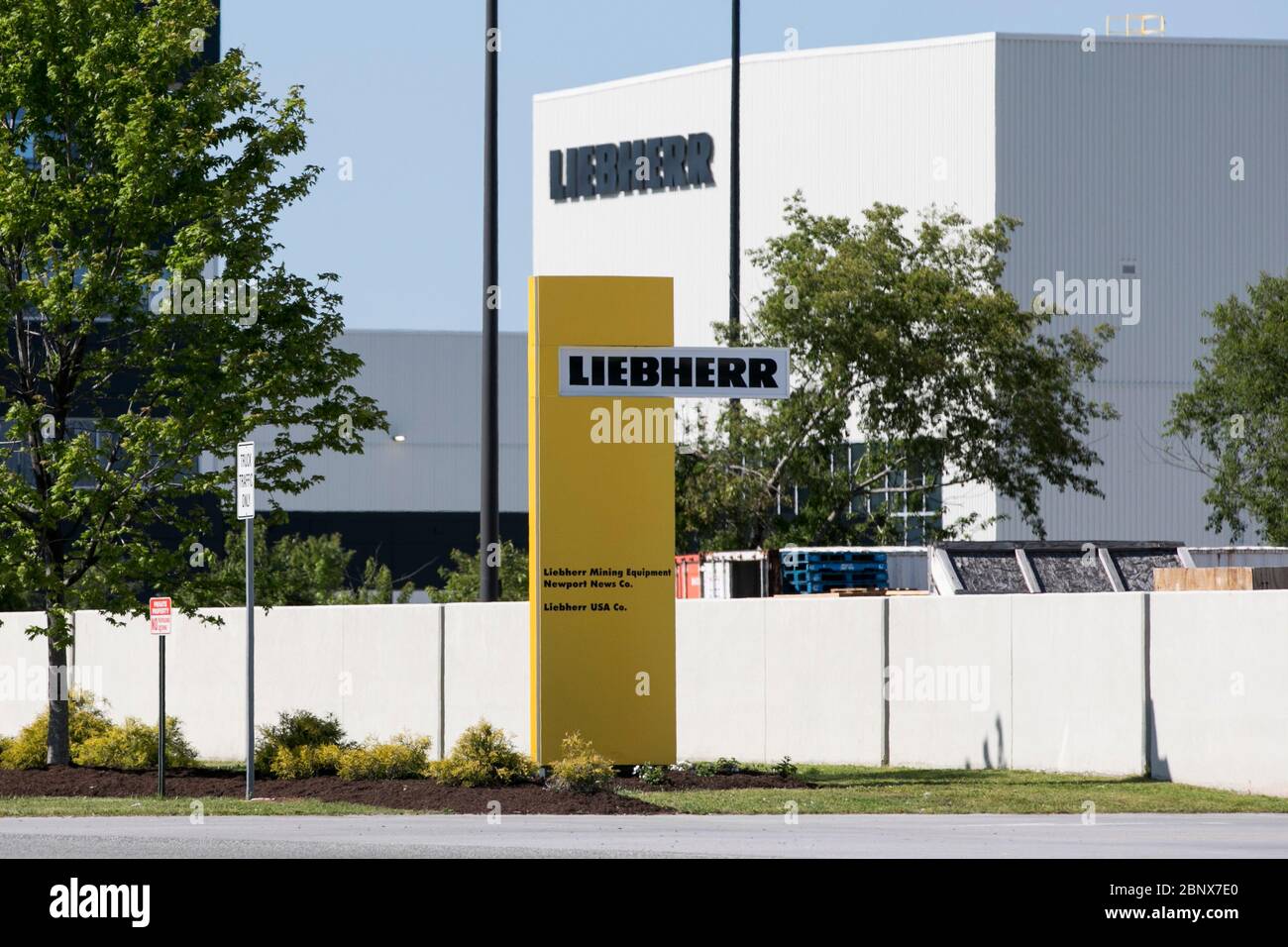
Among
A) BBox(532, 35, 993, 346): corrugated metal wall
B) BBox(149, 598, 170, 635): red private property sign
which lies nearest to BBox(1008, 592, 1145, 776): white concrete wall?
BBox(149, 598, 170, 635): red private property sign

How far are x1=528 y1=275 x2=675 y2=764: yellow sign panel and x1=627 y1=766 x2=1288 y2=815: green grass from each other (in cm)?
130

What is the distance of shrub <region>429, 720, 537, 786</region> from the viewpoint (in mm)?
20891

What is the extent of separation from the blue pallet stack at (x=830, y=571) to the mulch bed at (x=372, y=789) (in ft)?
30.5

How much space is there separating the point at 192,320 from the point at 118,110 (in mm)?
2723

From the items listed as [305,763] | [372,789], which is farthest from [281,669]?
Answer: [372,789]

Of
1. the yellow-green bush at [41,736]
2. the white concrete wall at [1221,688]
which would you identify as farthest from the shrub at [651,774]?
the yellow-green bush at [41,736]

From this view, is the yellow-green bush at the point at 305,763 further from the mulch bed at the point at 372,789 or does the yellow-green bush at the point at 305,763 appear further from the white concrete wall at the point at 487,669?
the white concrete wall at the point at 487,669

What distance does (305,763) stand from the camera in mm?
23188

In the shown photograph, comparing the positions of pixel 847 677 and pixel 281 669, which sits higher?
pixel 847 677

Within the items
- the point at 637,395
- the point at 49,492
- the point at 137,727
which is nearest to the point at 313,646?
the point at 137,727

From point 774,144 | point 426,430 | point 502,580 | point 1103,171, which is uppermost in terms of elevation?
point 774,144

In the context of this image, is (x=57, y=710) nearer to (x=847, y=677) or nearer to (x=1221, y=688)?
(x=847, y=677)

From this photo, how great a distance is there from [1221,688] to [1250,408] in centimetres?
2529

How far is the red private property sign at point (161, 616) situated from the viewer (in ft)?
71.1
